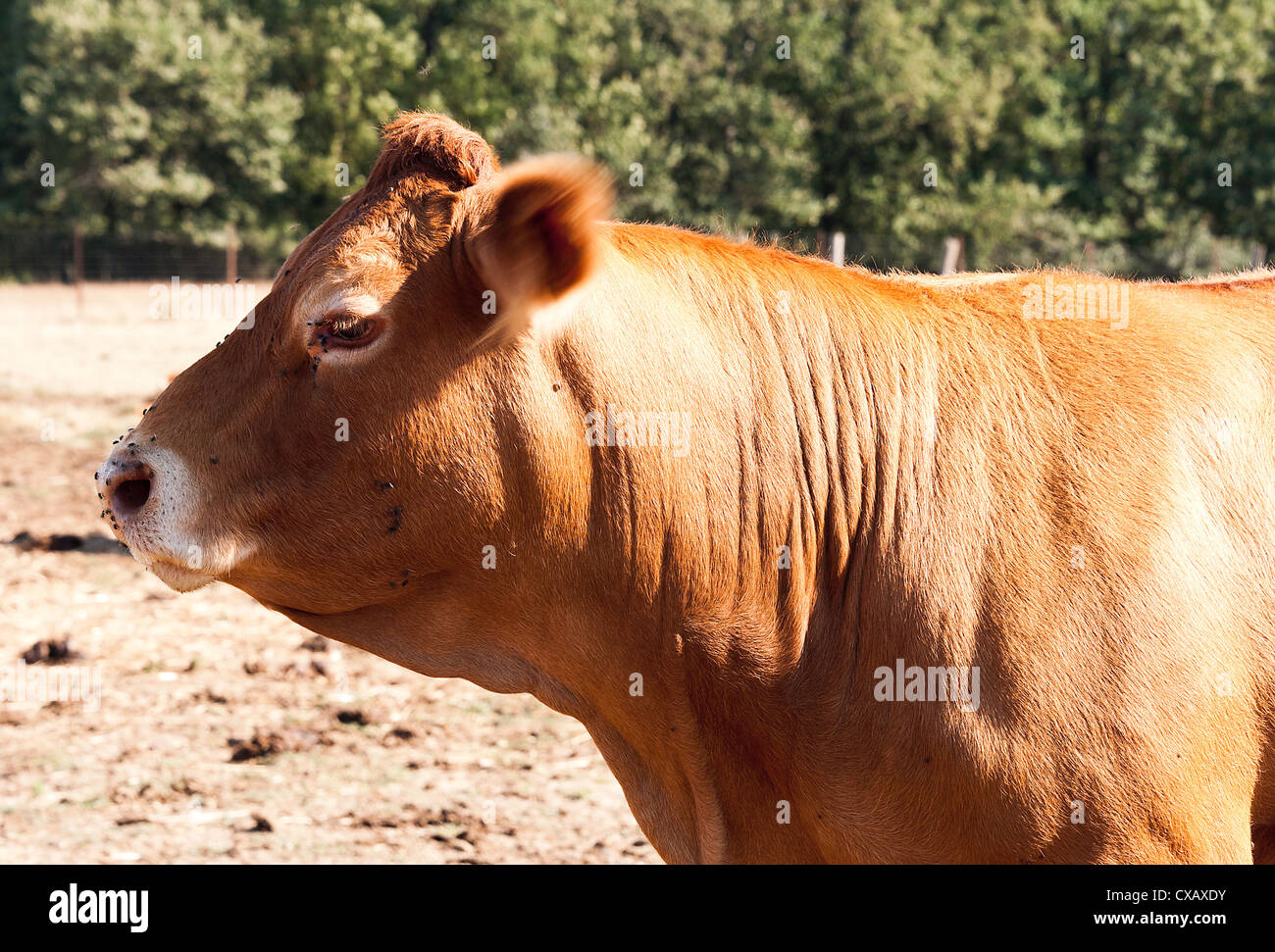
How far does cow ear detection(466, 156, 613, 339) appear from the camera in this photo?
2.55m

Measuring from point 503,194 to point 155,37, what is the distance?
152ft

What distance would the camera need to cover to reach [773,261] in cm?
309

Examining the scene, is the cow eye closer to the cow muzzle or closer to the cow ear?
the cow ear

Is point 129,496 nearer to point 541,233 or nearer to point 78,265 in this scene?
point 541,233

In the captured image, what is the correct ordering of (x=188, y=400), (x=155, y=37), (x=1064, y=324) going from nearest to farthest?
(x=188, y=400) < (x=1064, y=324) < (x=155, y=37)

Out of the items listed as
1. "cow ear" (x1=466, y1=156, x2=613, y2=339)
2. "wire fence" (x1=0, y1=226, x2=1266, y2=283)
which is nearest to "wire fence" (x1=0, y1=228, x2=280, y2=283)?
"wire fence" (x1=0, y1=226, x2=1266, y2=283)

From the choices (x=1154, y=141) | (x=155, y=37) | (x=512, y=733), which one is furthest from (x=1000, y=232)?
(x=512, y=733)

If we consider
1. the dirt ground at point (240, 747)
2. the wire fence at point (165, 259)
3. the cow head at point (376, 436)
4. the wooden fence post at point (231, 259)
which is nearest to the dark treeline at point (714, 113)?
the wire fence at point (165, 259)

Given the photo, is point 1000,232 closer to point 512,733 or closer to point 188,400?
point 512,733

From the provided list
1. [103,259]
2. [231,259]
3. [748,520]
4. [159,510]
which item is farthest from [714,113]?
[159,510]

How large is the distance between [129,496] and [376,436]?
0.56m

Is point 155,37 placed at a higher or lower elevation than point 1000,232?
higher

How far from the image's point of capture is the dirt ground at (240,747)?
515 centimetres

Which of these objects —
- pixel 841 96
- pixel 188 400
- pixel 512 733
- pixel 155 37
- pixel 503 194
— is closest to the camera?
pixel 503 194
